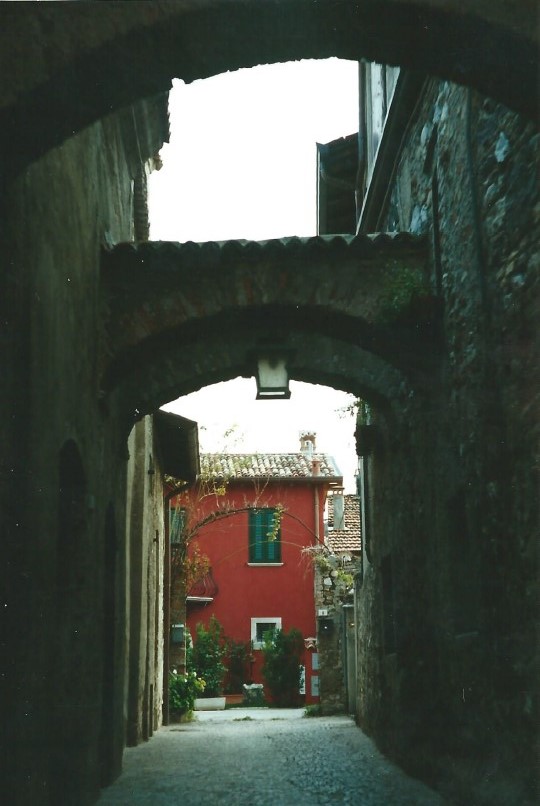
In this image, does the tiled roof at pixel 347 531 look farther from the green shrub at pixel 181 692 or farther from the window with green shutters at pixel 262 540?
the green shrub at pixel 181 692

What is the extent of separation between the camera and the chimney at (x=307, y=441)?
30922mm

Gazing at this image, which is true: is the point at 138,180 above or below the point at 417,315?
above

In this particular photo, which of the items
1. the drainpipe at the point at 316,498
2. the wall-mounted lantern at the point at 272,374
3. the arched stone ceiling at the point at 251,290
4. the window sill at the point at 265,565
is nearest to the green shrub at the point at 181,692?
the wall-mounted lantern at the point at 272,374

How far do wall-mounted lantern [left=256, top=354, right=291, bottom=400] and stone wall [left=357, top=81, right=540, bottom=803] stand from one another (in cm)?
112

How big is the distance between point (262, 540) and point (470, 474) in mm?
20851

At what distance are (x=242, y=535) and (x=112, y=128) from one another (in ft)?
63.3

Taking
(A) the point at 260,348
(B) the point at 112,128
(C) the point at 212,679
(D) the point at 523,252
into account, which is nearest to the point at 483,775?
(D) the point at 523,252

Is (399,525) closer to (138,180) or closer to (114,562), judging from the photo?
(114,562)

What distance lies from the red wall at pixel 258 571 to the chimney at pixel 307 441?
13.4ft

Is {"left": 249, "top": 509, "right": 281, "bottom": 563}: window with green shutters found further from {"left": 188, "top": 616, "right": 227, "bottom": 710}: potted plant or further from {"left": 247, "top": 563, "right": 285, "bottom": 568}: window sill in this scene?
{"left": 188, "top": 616, "right": 227, "bottom": 710}: potted plant

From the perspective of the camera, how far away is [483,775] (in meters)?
5.74

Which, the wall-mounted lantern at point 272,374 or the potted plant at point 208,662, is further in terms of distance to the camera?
the potted plant at point 208,662

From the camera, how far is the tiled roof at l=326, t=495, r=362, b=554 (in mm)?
25016

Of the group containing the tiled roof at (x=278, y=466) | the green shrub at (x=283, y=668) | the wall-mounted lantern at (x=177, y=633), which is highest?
the tiled roof at (x=278, y=466)
